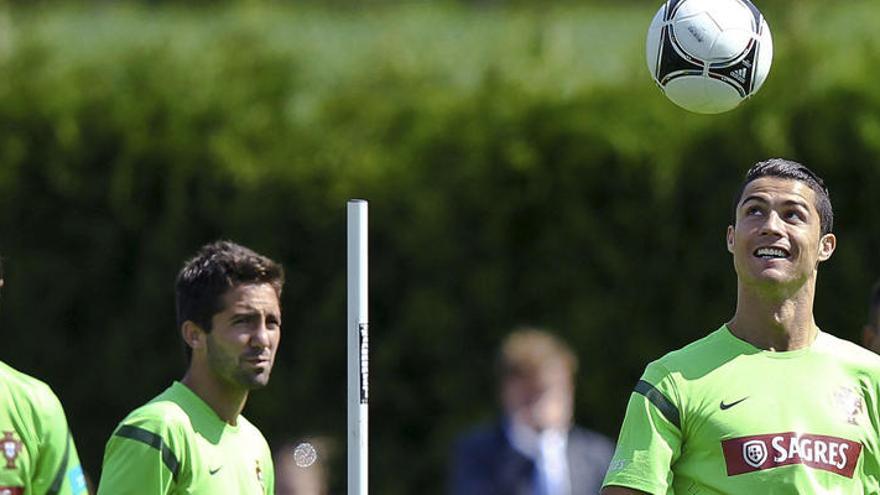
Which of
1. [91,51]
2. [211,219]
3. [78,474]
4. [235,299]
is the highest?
[91,51]

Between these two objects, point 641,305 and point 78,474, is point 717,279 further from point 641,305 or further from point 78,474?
point 78,474

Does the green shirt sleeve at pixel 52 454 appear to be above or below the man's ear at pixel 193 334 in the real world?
below

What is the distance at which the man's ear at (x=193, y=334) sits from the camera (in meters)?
6.35

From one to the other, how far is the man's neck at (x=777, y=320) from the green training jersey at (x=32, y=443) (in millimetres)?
2370

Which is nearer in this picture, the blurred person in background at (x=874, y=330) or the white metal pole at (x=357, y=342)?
the white metal pole at (x=357, y=342)

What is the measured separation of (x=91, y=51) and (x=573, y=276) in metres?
3.82

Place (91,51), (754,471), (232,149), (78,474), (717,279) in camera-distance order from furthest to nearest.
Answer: (91,51) → (232,149) → (717,279) → (78,474) → (754,471)

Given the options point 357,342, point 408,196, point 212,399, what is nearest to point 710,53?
point 357,342

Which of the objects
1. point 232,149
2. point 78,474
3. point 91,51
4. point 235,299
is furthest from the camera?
point 91,51

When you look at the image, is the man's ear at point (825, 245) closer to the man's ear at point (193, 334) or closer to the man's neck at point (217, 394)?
the man's neck at point (217, 394)

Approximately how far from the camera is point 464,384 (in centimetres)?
1037

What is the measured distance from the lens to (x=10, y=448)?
18.9ft

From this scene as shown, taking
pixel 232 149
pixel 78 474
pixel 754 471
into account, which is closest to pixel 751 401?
pixel 754 471

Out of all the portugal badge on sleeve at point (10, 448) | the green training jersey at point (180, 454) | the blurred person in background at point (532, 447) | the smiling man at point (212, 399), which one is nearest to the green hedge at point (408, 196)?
the blurred person in background at point (532, 447)
